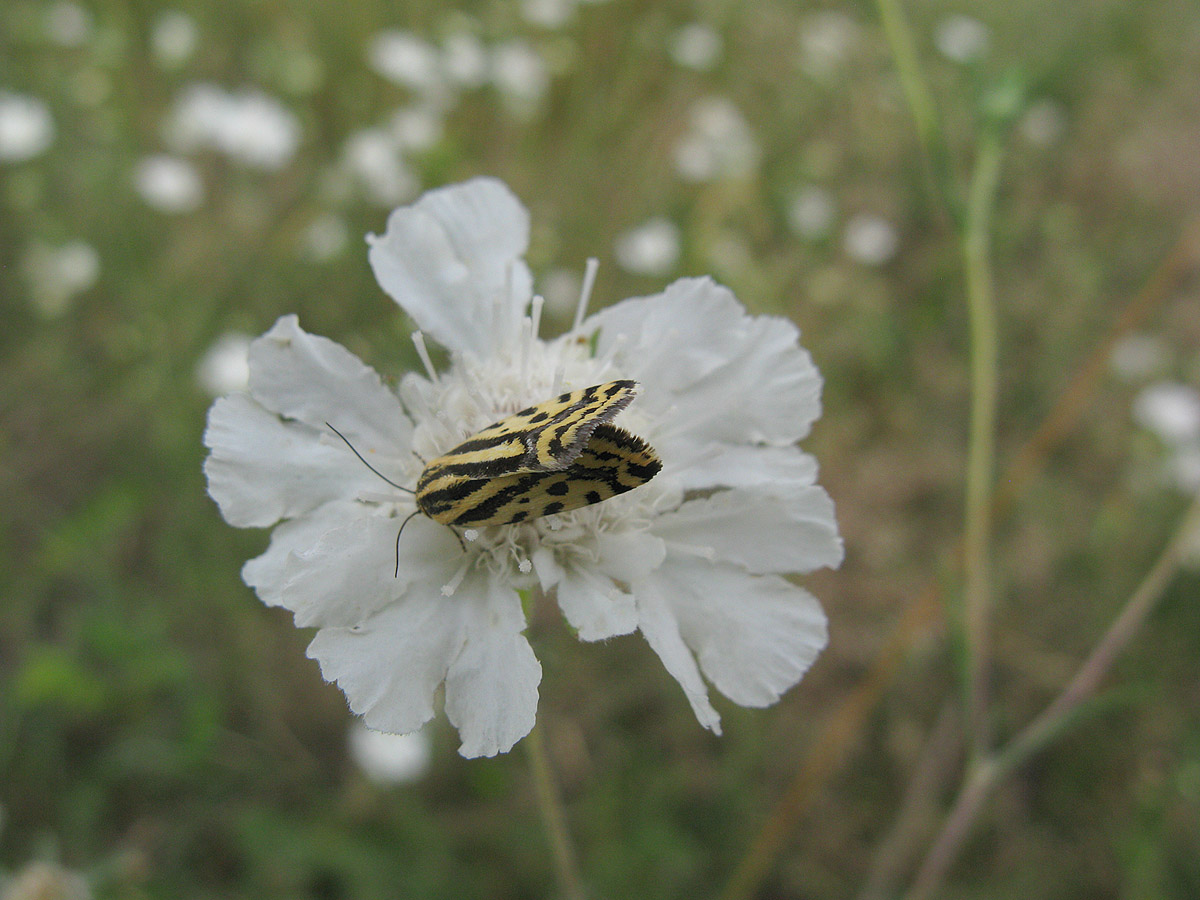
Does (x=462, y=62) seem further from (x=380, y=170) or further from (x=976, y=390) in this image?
(x=976, y=390)

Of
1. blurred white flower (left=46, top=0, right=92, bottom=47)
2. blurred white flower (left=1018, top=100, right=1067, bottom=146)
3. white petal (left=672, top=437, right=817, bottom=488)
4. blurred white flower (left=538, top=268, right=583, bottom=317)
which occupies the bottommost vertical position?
blurred white flower (left=1018, top=100, right=1067, bottom=146)

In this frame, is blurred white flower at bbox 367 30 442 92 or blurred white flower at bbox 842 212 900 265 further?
blurred white flower at bbox 842 212 900 265

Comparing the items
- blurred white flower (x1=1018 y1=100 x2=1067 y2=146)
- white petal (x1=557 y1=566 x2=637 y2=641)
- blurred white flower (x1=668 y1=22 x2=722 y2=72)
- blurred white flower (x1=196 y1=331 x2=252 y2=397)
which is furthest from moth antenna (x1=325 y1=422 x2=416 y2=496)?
blurred white flower (x1=1018 y1=100 x2=1067 y2=146)

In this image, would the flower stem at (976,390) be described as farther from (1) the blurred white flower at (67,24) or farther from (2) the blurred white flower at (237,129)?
(1) the blurred white flower at (67,24)

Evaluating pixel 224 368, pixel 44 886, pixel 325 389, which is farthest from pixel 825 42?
pixel 44 886

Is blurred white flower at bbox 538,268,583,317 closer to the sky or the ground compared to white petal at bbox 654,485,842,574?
closer to the ground

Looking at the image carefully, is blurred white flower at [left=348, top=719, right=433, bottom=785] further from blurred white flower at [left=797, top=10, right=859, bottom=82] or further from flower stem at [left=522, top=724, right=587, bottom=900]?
blurred white flower at [left=797, top=10, right=859, bottom=82]
